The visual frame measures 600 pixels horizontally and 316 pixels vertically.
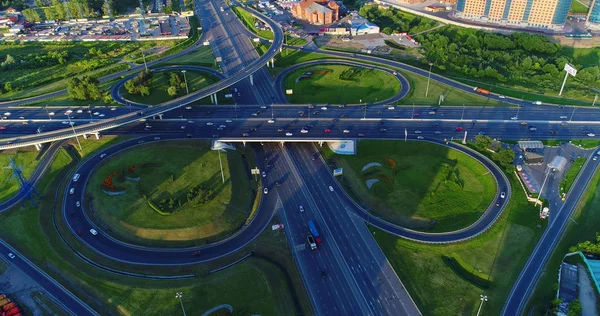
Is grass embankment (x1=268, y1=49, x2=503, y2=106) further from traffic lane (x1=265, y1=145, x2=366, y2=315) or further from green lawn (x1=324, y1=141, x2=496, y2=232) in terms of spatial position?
traffic lane (x1=265, y1=145, x2=366, y2=315)

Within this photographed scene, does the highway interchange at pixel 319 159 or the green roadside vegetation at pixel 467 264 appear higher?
the highway interchange at pixel 319 159

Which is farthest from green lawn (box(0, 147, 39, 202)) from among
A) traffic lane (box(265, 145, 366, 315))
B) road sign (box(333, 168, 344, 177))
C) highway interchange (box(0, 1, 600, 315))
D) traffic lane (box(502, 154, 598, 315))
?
traffic lane (box(502, 154, 598, 315))

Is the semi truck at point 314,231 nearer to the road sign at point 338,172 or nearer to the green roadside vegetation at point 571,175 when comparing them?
the road sign at point 338,172

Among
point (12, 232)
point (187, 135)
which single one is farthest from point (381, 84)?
point (12, 232)

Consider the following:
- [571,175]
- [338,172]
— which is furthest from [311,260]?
[571,175]

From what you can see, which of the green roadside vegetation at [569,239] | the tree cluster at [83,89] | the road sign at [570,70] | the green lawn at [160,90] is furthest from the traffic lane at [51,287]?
the road sign at [570,70]

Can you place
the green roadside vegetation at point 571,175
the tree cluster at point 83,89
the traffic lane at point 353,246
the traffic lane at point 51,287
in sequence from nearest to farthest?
the traffic lane at point 51,287 → the traffic lane at point 353,246 → the green roadside vegetation at point 571,175 → the tree cluster at point 83,89
